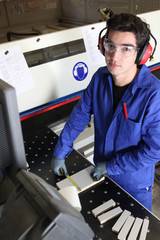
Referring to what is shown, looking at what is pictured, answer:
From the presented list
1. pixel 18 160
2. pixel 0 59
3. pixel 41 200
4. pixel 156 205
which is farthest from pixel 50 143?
pixel 156 205

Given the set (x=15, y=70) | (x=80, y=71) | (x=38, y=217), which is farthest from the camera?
(x=80, y=71)

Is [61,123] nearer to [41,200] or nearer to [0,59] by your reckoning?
[0,59]

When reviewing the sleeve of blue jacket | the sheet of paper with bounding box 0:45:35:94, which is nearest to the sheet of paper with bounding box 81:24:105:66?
the sheet of paper with bounding box 0:45:35:94

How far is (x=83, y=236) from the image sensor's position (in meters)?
0.42

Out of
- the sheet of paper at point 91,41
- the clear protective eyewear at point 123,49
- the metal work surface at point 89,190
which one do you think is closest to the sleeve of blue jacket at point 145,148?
the metal work surface at point 89,190

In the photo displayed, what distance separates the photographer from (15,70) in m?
1.54

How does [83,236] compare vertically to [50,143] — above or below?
above

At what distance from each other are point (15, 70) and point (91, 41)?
2.29 ft

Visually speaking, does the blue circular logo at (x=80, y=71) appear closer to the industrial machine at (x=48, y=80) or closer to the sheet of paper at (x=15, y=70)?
the industrial machine at (x=48, y=80)

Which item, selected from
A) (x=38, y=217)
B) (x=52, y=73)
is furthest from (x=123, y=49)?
(x=38, y=217)

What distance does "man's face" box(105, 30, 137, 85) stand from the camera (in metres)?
1.08

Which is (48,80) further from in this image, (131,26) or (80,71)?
(131,26)

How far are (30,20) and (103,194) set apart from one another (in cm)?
328

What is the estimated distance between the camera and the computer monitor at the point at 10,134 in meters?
0.46
